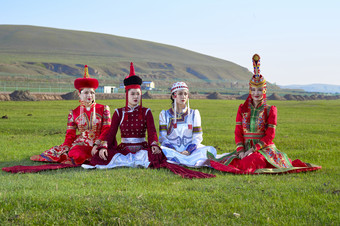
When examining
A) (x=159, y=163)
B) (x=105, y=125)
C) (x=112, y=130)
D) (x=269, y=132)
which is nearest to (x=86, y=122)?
(x=105, y=125)

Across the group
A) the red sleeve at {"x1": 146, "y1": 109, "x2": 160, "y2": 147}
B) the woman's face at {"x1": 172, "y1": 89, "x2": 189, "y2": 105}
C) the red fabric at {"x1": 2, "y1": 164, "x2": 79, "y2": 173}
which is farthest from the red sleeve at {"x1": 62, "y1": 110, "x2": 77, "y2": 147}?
the woman's face at {"x1": 172, "y1": 89, "x2": 189, "y2": 105}

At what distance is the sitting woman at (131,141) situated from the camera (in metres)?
9.40

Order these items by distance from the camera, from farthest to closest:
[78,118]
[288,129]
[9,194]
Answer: [288,129], [78,118], [9,194]

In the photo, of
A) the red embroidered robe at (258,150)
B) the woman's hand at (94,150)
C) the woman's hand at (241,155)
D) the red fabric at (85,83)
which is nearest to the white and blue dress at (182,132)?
the red embroidered robe at (258,150)

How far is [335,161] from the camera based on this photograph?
10508mm

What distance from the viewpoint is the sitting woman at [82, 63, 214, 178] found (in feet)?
30.8

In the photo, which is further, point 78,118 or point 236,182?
point 78,118

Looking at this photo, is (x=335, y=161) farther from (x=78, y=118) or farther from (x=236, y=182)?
(x=78, y=118)

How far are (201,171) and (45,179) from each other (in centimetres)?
324

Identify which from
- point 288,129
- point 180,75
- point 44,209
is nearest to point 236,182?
point 44,209

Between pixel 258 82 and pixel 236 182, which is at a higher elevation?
pixel 258 82

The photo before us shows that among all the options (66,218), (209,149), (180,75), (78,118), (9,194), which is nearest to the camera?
(66,218)

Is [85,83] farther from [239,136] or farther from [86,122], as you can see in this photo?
[239,136]

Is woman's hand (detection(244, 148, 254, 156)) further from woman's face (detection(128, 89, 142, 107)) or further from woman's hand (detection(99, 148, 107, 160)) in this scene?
woman's hand (detection(99, 148, 107, 160))
